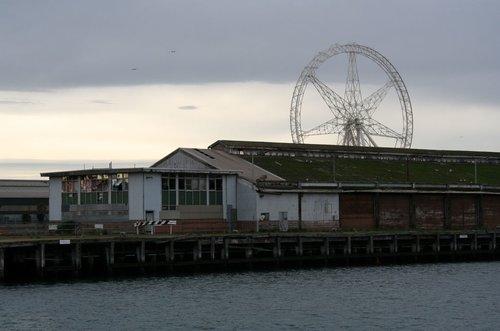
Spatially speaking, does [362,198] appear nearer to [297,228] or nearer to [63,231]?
[297,228]

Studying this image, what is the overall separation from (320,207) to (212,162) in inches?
451

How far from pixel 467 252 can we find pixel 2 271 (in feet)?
144

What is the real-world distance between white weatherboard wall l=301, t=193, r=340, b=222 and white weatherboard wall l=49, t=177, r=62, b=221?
22.0m

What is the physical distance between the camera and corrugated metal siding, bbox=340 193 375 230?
91188 mm

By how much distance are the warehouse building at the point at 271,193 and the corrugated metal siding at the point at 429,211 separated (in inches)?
3.9

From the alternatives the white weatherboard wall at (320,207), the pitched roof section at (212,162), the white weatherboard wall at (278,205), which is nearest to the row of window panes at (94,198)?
the pitched roof section at (212,162)

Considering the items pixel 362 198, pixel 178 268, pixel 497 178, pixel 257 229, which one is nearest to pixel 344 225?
pixel 362 198

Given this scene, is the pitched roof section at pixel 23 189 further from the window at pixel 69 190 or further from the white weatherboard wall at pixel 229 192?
the white weatherboard wall at pixel 229 192

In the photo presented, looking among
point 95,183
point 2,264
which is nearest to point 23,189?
point 95,183

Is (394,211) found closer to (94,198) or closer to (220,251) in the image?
(220,251)

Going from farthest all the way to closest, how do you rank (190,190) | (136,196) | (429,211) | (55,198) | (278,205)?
(429,211) < (55,198) < (278,205) < (190,190) < (136,196)

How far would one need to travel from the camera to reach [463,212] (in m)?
99.8

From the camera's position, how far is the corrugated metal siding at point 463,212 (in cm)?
9869

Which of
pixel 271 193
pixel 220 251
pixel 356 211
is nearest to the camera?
pixel 220 251
